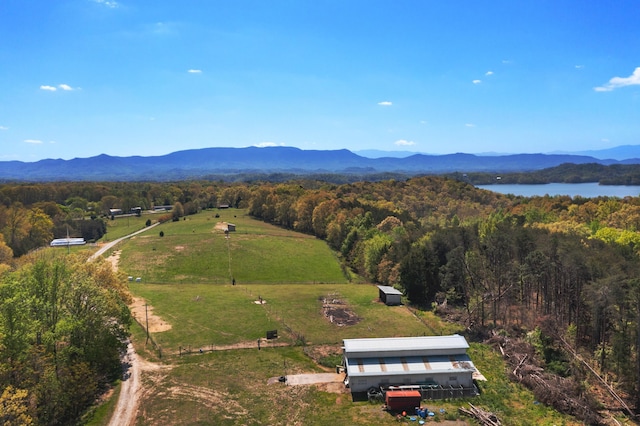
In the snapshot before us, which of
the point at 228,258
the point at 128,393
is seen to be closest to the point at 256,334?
the point at 128,393

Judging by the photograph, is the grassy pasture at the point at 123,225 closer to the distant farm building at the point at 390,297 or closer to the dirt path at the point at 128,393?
the dirt path at the point at 128,393

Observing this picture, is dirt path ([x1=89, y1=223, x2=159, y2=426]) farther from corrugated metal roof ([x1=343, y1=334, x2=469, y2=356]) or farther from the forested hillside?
corrugated metal roof ([x1=343, y1=334, x2=469, y2=356])

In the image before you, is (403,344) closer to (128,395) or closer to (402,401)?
(402,401)

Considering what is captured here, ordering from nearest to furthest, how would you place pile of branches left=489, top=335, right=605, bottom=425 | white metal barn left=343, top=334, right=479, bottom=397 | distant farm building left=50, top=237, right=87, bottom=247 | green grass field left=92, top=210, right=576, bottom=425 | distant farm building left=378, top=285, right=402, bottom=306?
green grass field left=92, top=210, right=576, bottom=425 < pile of branches left=489, top=335, right=605, bottom=425 < white metal barn left=343, top=334, right=479, bottom=397 < distant farm building left=378, top=285, right=402, bottom=306 < distant farm building left=50, top=237, right=87, bottom=247

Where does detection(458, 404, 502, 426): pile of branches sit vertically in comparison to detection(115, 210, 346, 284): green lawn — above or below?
below

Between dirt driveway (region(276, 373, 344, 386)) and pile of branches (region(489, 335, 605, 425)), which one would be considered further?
dirt driveway (region(276, 373, 344, 386))

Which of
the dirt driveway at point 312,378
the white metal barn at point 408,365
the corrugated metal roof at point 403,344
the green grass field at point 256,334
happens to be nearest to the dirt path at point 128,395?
the green grass field at point 256,334

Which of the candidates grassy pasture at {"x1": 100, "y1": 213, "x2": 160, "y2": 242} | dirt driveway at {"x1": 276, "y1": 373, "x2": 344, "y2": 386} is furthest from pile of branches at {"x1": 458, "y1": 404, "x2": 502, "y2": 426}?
grassy pasture at {"x1": 100, "y1": 213, "x2": 160, "y2": 242}
